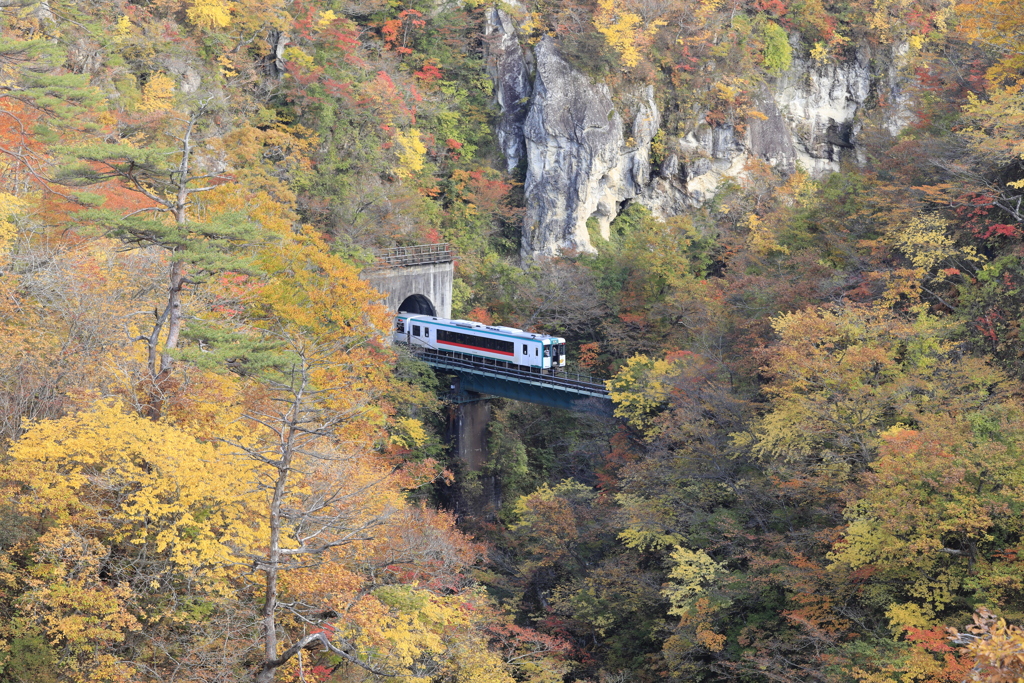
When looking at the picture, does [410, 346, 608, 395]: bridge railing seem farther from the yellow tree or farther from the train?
the yellow tree

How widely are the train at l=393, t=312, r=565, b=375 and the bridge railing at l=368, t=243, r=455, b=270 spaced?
203 centimetres

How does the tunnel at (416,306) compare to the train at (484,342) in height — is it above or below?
above

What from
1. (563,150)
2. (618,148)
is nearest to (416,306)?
(563,150)

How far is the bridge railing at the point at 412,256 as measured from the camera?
32.8 m

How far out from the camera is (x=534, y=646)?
20953 millimetres

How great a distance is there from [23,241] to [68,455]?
723 centimetres

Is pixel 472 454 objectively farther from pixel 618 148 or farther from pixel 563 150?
pixel 618 148

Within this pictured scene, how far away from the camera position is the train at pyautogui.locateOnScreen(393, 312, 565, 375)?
31.2m

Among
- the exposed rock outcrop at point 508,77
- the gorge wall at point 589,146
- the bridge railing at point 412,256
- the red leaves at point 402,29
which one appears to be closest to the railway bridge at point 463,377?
the bridge railing at point 412,256

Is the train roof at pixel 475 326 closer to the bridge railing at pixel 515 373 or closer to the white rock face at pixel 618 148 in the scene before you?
the bridge railing at pixel 515 373

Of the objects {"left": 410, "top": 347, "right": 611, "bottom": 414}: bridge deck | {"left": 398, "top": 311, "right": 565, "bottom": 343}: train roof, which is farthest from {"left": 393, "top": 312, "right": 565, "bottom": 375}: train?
{"left": 410, "top": 347, "right": 611, "bottom": 414}: bridge deck

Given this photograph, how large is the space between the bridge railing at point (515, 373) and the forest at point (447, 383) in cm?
107

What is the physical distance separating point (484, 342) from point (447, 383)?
7.28ft

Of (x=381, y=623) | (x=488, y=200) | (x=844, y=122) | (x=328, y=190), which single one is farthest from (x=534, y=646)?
(x=844, y=122)
